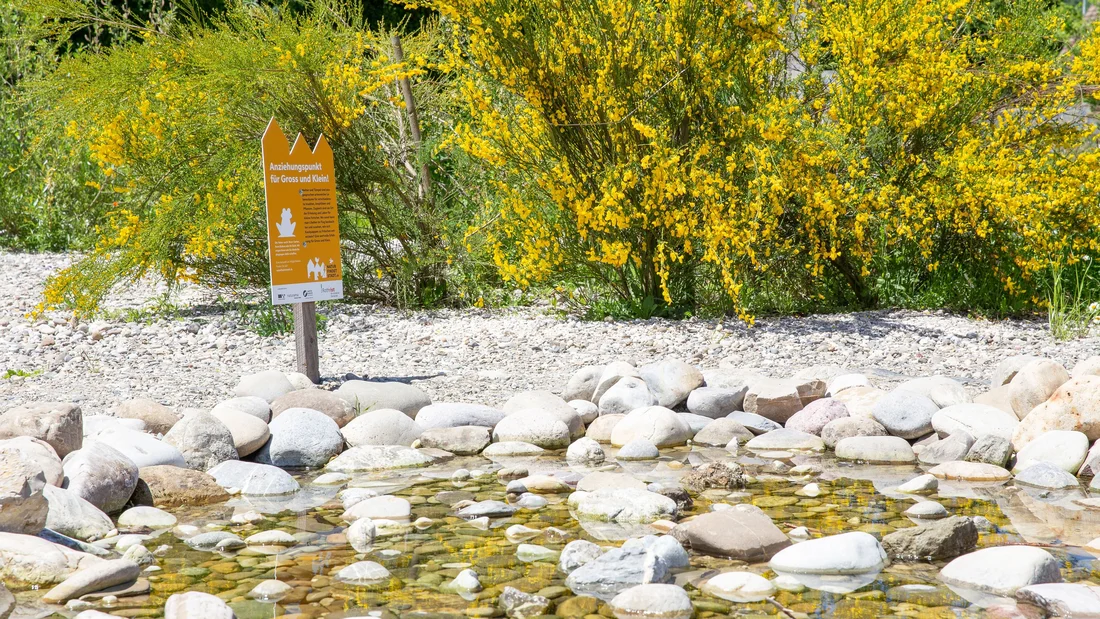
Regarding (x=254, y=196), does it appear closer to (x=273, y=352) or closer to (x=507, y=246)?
(x=273, y=352)

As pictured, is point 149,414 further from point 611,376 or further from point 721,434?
point 721,434

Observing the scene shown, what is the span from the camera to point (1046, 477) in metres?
Result: 4.13

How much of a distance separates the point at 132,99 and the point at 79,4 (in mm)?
992

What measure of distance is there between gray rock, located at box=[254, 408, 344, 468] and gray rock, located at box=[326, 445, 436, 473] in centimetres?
8

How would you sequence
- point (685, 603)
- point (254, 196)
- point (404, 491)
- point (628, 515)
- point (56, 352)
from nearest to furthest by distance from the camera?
1. point (685, 603)
2. point (628, 515)
3. point (404, 491)
4. point (56, 352)
5. point (254, 196)

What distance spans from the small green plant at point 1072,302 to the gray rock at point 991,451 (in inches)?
86.2

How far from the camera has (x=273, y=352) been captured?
250 inches

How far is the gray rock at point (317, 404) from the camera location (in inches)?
195

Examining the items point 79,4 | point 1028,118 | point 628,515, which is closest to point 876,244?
point 1028,118

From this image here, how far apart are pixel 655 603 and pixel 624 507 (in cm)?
95

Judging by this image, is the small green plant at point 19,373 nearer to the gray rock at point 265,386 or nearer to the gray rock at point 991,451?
the gray rock at point 265,386

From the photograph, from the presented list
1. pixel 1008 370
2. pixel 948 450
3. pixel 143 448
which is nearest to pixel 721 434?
pixel 948 450

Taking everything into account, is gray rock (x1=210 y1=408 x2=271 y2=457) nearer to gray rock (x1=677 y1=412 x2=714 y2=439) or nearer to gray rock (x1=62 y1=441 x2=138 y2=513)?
gray rock (x1=62 y1=441 x2=138 y2=513)

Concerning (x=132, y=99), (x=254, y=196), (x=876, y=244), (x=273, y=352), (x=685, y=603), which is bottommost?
(x=685, y=603)
